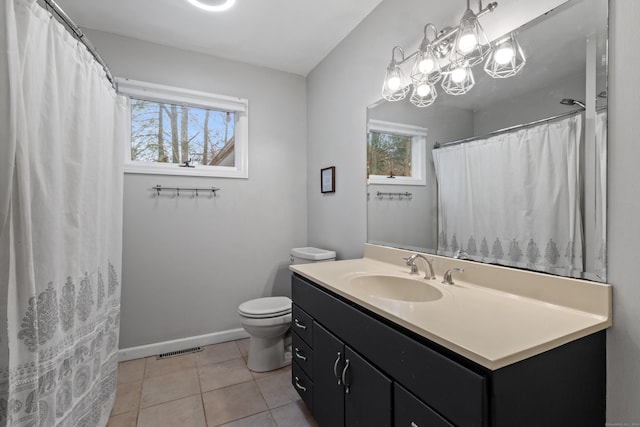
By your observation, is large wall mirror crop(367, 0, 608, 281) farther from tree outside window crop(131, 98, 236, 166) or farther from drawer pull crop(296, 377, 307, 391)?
tree outside window crop(131, 98, 236, 166)

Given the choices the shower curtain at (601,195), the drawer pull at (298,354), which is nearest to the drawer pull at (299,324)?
the drawer pull at (298,354)

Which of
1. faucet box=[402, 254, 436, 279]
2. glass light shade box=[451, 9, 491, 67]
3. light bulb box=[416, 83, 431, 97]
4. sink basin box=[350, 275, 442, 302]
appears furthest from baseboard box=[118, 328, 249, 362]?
glass light shade box=[451, 9, 491, 67]

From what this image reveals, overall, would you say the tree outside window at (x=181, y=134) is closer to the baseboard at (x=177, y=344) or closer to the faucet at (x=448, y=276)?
the baseboard at (x=177, y=344)

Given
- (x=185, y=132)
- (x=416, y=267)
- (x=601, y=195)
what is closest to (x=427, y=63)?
(x=601, y=195)

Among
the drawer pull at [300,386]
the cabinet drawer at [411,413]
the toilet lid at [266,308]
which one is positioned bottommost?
the drawer pull at [300,386]

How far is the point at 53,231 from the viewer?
3.61ft

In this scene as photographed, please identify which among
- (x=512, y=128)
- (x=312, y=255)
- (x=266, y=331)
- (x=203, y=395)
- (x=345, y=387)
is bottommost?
(x=203, y=395)

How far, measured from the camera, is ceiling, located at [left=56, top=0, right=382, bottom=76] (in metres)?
1.88

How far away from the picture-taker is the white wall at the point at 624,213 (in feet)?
2.74

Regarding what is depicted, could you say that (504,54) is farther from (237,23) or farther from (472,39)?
(237,23)

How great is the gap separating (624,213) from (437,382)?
30.2 inches

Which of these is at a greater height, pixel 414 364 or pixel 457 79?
pixel 457 79

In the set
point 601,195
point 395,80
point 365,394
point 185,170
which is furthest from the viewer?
point 185,170

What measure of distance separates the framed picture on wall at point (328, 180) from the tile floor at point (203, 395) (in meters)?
1.44
